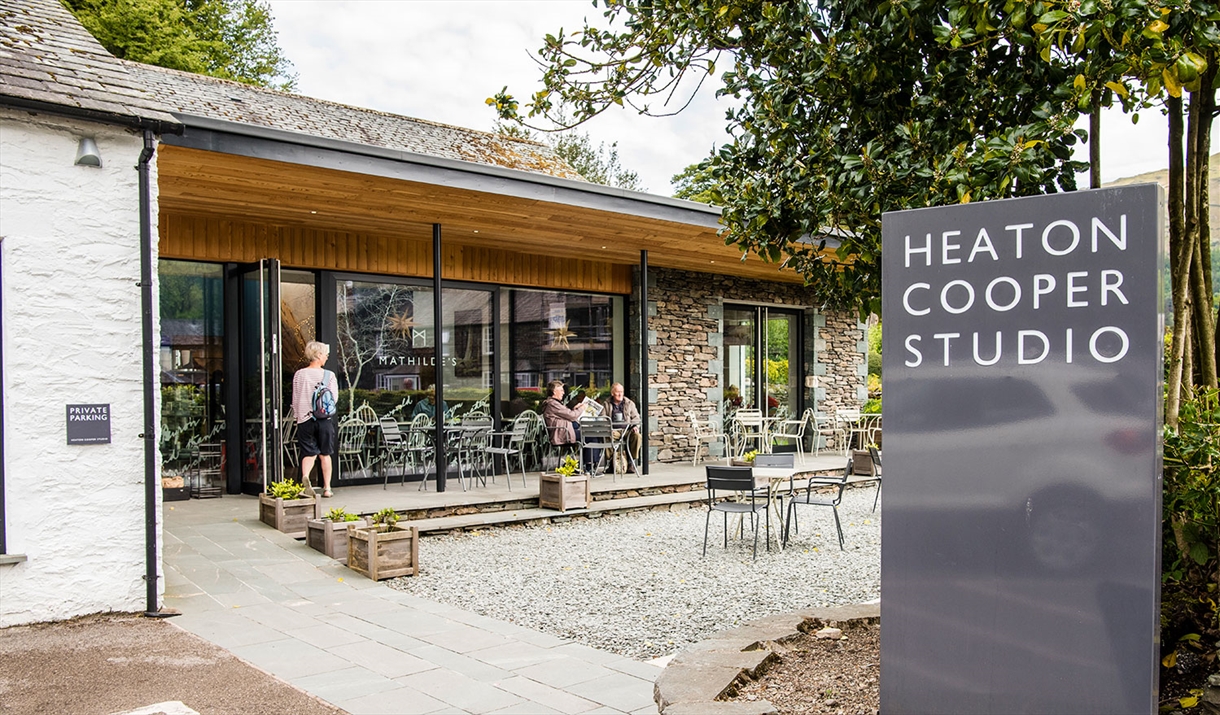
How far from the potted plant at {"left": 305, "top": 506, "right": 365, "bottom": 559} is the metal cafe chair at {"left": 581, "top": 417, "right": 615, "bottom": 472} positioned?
12.7 ft

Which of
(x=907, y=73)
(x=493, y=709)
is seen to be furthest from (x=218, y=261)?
(x=907, y=73)

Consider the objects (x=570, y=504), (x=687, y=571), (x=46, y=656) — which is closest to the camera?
(x=46, y=656)

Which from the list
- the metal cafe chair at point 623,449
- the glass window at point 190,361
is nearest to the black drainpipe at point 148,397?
the glass window at point 190,361

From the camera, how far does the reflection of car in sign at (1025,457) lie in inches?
80.7

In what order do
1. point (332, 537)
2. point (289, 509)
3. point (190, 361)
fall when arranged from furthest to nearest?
point (190, 361) → point (289, 509) → point (332, 537)

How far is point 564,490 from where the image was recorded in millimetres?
9023

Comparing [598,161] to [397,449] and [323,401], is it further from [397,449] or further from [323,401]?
[323,401]

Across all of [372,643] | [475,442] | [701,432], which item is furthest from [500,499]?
[701,432]

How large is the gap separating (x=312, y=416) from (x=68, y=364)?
141 inches

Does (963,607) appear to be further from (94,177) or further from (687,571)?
(94,177)

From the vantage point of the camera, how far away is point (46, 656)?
14.2 ft

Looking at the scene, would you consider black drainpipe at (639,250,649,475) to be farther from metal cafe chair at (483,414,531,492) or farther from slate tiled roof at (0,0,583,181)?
slate tiled roof at (0,0,583,181)

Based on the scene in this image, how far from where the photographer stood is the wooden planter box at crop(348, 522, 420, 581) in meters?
6.19

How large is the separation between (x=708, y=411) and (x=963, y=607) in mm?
11615
